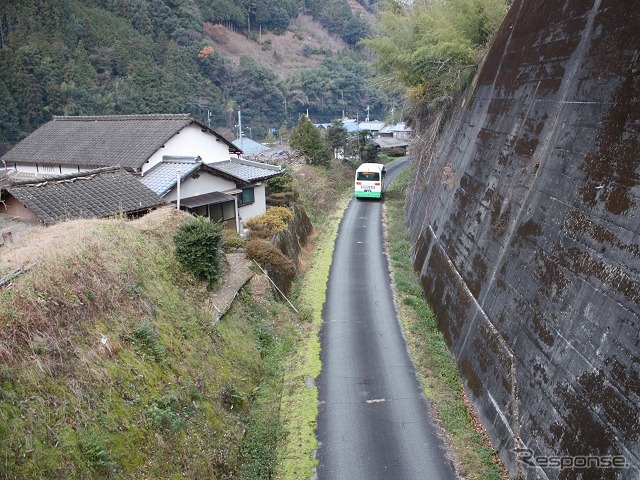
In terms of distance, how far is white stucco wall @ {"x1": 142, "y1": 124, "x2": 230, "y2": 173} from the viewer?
926 inches

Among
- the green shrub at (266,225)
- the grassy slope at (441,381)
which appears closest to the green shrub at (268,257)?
the green shrub at (266,225)

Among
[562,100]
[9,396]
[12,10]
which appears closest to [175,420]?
[9,396]

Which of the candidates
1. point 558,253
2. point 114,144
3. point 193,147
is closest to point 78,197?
point 114,144

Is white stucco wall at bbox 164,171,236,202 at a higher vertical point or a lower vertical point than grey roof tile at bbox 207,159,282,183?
higher

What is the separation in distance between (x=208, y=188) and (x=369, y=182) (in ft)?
65.5

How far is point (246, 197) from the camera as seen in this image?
24797mm

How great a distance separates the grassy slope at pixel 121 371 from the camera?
7207 millimetres

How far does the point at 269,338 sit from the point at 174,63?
72.0 metres

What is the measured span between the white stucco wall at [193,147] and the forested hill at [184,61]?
37.6 meters

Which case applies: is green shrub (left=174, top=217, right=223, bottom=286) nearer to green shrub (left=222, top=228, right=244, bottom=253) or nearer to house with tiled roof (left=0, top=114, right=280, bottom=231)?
green shrub (left=222, top=228, right=244, bottom=253)

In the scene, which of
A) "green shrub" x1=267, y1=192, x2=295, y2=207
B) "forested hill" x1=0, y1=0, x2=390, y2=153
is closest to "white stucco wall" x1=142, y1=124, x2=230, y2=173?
"green shrub" x1=267, y1=192, x2=295, y2=207

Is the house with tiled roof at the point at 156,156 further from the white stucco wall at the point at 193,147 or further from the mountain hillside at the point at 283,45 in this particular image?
the mountain hillside at the point at 283,45

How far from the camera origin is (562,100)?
1191cm

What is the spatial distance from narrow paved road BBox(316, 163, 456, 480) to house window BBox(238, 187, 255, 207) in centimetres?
647
